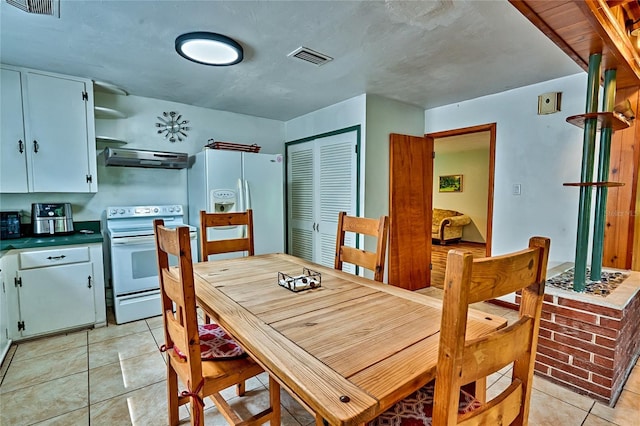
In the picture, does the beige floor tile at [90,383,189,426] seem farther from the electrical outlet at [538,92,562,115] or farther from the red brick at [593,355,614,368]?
the electrical outlet at [538,92,562,115]

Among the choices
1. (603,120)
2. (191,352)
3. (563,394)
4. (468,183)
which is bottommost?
(563,394)

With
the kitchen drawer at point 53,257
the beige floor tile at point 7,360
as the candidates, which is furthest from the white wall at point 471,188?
the beige floor tile at point 7,360

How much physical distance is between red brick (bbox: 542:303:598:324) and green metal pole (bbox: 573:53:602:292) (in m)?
0.16

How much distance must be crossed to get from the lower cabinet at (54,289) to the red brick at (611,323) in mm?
3799

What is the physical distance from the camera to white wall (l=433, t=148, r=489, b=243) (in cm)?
718

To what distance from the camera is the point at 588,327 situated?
184 cm

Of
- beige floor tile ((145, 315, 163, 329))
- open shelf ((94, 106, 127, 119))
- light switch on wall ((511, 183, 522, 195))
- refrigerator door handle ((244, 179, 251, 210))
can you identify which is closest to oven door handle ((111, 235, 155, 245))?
beige floor tile ((145, 315, 163, 329))

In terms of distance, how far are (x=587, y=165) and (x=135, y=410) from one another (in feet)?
10.2

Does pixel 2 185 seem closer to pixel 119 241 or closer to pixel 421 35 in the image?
pixel 119 241

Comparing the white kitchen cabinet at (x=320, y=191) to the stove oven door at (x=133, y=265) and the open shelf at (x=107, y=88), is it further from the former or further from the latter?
the open shelf at (x=107, y=88)

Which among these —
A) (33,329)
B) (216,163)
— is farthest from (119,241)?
(216,163)

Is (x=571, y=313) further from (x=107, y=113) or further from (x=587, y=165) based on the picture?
(x=107, y=113)

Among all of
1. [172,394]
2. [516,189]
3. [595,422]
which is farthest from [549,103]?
[172,394]

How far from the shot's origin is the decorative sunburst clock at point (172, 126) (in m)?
3.50
